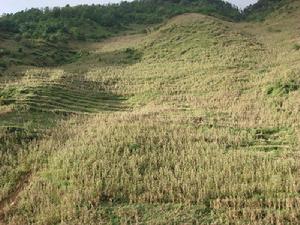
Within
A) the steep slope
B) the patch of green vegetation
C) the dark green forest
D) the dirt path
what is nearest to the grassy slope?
the dirt path

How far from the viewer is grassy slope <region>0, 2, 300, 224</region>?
1052 cm

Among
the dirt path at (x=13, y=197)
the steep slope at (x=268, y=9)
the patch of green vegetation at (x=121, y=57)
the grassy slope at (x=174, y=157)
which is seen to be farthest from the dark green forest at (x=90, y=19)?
the dirt path at (x=13, y=197)

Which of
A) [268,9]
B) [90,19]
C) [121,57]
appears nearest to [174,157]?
[121,57]

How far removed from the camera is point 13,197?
1194 centimetres

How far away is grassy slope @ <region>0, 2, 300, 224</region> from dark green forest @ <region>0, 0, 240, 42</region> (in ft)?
91.5

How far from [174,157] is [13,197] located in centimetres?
416

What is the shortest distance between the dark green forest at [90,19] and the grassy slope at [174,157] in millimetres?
27874

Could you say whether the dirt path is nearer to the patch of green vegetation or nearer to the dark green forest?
the patch of green vegetation

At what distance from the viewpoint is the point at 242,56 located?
33.4m

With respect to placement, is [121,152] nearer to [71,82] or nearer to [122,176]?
[122,176]

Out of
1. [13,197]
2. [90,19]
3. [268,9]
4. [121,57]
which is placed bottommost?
[13,197]

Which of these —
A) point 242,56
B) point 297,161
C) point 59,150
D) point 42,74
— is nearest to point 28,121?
point 59,150

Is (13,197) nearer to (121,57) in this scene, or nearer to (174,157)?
(174,157)

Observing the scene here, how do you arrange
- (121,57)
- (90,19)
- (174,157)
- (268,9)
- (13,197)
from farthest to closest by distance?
(90,19)
(268,9)
(121,57)
(174,157)
(13,197)
